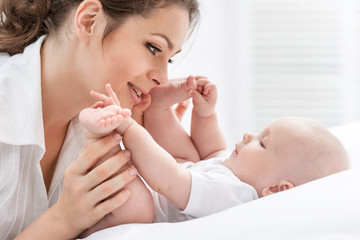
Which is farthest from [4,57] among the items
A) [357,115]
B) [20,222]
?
[357,115]

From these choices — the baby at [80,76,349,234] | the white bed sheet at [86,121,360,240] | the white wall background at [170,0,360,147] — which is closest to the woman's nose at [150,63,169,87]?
the baby at [80,76,349,234]

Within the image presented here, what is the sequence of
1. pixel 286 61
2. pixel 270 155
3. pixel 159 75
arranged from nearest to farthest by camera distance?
pixel 270 155
pixel 159 75
pixel 286 61

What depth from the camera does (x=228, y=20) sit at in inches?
148

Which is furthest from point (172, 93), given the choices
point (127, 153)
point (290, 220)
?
point (290, 220)

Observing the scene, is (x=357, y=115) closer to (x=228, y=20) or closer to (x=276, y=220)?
(x=228, y=20)

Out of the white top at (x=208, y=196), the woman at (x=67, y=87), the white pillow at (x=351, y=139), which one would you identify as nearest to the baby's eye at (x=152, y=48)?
the woman at (x=67, y=87)

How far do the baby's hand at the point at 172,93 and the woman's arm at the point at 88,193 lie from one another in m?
0.47

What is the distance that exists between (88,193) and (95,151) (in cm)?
9

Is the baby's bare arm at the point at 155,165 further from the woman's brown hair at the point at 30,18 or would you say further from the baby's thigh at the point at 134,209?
the woman's brown hair at the point at 30,18

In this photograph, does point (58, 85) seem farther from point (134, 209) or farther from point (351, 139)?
point (351, 139)

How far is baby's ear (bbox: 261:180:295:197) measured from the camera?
1.13 m

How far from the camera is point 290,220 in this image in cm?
84

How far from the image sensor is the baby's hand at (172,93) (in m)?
1.48

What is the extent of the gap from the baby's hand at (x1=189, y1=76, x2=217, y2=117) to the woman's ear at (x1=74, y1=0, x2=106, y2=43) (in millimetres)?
382
